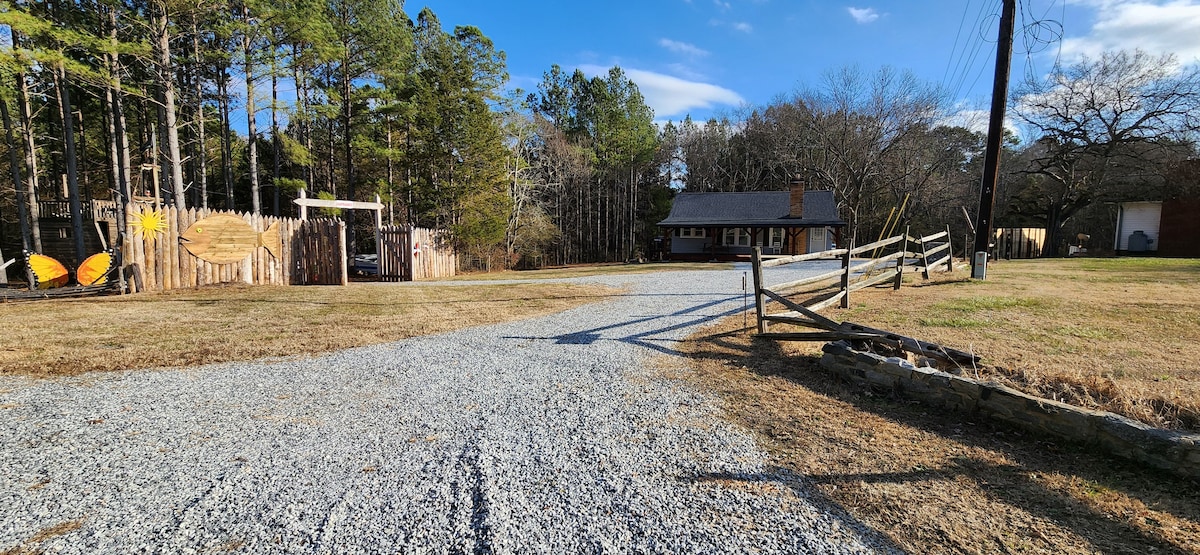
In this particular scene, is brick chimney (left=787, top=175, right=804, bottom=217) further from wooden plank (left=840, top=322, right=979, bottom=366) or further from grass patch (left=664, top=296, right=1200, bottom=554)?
grass patch (left=664, top=296, right=1200, bottom=554)

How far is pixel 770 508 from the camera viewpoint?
2715mm

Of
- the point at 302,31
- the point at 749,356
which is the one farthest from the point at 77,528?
the point at 302,31

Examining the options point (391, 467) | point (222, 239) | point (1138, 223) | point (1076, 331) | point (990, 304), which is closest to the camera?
point (391, 467)

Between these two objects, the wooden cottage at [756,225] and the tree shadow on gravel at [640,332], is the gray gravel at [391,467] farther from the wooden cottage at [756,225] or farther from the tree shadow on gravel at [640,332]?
the wooden cottage at [756,225]

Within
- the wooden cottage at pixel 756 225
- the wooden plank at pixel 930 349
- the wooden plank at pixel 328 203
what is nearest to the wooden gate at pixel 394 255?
the wooden plank at pixel 328 203

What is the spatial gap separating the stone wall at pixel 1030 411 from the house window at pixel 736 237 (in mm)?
26961

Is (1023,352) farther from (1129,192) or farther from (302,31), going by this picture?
(1129,192)

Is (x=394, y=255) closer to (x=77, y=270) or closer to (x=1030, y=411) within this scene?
(x=77, y=270)

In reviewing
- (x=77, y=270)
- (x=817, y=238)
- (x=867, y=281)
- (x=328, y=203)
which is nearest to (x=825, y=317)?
(x=867, y=281)

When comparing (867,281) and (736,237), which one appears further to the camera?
(736,237)

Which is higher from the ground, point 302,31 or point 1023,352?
point 302,31

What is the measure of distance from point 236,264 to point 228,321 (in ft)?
19.6

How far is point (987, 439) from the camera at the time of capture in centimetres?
361

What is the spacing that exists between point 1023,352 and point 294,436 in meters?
7.22
